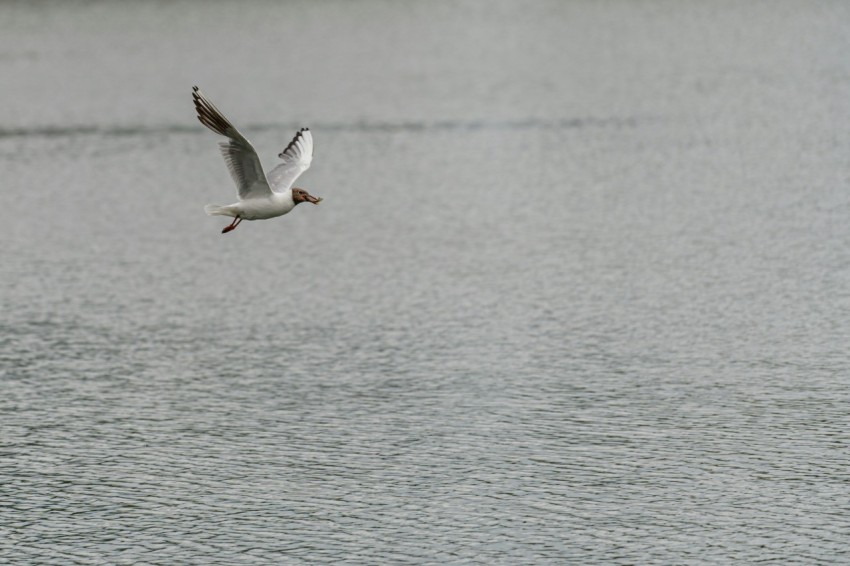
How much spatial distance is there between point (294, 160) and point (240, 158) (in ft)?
5.89

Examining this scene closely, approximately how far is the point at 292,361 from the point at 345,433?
216 centimetres

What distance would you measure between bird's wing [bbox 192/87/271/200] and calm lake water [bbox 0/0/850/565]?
5.61ft

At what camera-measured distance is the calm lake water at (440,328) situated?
10453mm

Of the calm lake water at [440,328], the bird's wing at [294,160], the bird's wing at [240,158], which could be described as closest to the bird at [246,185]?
the bird's wing at [240,158]

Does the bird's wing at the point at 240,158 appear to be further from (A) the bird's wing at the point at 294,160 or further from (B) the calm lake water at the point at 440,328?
(B) the calm lake water at the point at 440,328

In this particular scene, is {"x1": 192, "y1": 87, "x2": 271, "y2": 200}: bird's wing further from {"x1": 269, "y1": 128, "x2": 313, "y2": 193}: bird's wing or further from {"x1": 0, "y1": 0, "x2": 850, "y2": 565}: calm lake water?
{"x1": 0, "y1": 0, "x2": 850, "y2": 565}: calm lake water

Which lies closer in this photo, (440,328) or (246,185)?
(246,185)

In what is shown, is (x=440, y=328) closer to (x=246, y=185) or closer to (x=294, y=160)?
(x=294, y=160)

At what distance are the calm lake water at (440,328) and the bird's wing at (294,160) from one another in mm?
1608

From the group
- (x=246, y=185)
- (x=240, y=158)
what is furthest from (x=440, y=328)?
(x=240, y=158)

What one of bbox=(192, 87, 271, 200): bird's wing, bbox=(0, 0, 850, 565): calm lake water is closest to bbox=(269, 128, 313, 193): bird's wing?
bbox=(192, 87, 271, 200): bird's wing

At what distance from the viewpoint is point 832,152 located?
76.7 ft

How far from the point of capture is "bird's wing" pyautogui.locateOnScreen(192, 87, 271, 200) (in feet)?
38.7

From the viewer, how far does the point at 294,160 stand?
45.7 feet
